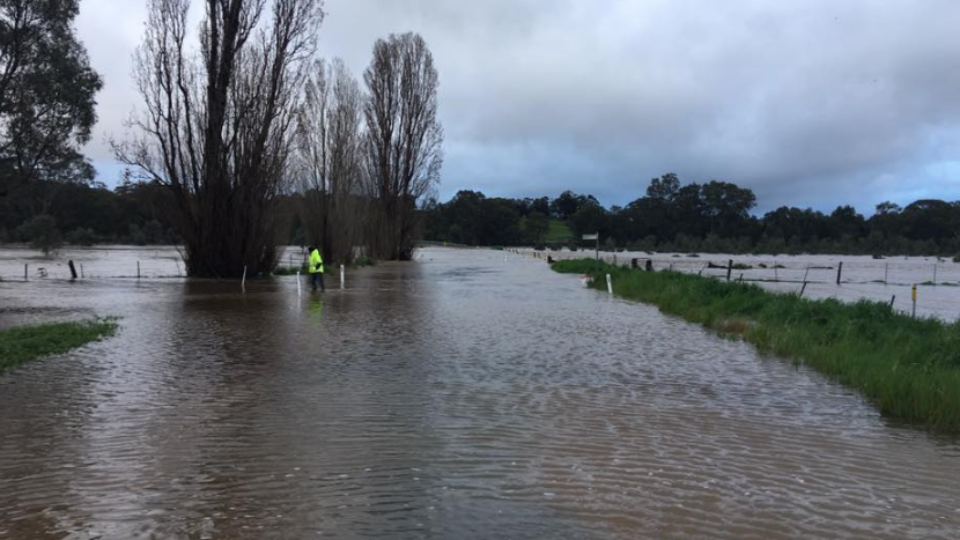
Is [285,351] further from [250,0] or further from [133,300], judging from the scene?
[250,0]

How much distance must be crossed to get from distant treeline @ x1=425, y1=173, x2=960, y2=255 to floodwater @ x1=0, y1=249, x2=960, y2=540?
126834mm

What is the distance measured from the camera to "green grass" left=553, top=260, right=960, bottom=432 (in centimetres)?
807

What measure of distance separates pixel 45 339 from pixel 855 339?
13.6 m

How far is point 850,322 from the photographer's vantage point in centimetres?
1390

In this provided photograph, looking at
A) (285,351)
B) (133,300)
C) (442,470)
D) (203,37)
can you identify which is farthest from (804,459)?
(203,37)

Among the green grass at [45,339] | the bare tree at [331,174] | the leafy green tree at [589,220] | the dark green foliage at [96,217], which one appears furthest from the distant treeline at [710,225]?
the green grass at [45,339]

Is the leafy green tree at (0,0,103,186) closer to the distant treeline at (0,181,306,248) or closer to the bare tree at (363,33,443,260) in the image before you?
the bare tree at (363,33,443,260)

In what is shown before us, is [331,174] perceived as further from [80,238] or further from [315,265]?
[80,238]

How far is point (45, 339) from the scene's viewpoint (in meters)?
11.6

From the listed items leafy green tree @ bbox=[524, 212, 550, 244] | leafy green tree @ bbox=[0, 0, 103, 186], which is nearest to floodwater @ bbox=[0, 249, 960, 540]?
leafy green tree @ bbox=[0, 0, 103, 186]

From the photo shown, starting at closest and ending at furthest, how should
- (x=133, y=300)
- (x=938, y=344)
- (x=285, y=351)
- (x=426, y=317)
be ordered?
(x=938, y=344), (x=285, y=351), (x=426, y=317), (x=133, y=300)

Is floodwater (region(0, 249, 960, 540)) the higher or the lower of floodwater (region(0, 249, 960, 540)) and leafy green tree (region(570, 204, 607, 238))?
the lower

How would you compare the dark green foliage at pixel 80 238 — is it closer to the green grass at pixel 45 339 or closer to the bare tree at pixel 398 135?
the bare tree at pixel 398 135

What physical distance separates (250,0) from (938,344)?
94.1 ft
